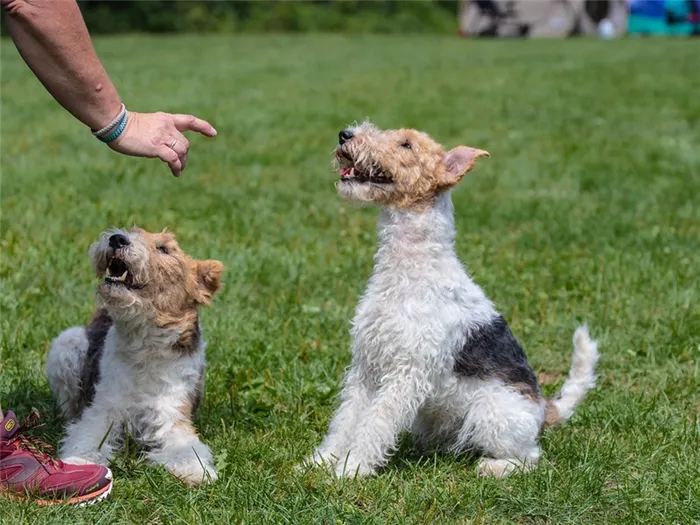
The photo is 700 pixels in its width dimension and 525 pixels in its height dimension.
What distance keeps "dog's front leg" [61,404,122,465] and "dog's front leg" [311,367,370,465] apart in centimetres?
90

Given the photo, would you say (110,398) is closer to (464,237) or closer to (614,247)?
(464,237)

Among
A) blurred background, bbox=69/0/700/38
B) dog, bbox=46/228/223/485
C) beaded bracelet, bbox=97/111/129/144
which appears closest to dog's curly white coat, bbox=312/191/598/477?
dog, bbox=46/228/223/485

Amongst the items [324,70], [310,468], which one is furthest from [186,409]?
[324,70]

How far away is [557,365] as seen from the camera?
5684 millimetres

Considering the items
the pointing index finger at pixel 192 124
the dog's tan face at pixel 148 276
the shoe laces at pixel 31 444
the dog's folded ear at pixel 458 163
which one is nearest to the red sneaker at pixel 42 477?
the shoe laces at pixel 31 444

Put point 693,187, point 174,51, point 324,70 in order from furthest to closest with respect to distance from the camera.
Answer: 1. point 174,51
2. point 324,70
3. point 693,187

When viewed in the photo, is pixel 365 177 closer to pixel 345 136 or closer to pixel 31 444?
pixel 345 136

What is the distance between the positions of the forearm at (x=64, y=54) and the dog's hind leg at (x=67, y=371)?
144 cm

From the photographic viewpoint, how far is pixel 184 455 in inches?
162

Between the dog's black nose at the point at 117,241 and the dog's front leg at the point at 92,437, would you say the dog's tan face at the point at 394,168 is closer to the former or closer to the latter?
the dog's black nose at the point at 117,241

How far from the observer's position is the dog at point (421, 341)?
4.13 meters

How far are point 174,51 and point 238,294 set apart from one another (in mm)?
22318

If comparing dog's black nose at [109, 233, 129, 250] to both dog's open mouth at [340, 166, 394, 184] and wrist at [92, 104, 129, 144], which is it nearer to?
wrist at [92, 104, 129, 144]

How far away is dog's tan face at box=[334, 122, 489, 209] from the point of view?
421 centimetres
